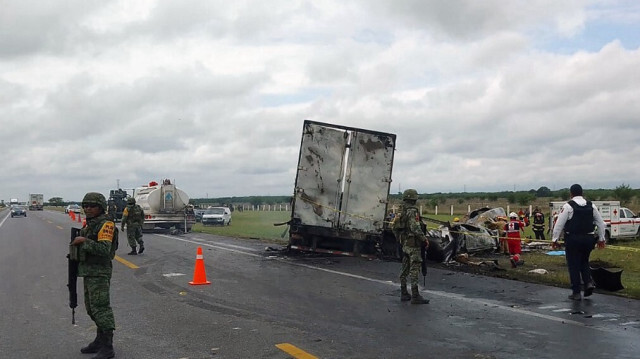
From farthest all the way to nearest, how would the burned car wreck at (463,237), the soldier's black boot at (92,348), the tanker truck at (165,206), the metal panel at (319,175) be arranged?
the tanker truck at (165,206), the metal panel at (319,175), the burned car wreck at (463,237), the soldier's black boot at (92,348)

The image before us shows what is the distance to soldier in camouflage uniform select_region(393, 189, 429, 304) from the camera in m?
8.99

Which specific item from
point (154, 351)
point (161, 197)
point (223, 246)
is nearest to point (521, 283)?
point (154, 351)

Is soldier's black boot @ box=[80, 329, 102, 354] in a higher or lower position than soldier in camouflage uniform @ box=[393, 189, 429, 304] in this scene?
lower

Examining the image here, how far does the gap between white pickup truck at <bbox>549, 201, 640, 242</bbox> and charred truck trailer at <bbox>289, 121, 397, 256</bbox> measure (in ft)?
35.6

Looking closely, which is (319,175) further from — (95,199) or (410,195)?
(95,199)

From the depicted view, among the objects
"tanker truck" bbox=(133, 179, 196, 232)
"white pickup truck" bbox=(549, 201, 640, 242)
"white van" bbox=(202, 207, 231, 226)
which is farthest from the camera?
"white van" bbox=(202, 207, 231, 226)

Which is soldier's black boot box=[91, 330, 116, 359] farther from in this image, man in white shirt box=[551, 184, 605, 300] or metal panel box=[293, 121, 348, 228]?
metal panel box=[293, 121, 348, 228]

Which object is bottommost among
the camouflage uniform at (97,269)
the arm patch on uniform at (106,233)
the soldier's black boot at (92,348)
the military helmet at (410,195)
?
the soldier's black boot at (92,348)

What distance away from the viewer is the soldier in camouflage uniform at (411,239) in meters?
8.99

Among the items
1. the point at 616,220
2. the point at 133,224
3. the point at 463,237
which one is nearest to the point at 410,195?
the point at 463,237

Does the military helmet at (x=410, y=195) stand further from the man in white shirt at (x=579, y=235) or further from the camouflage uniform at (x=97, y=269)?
the camouflage uniform at (x=97, y=269)

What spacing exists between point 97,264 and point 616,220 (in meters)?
22.7

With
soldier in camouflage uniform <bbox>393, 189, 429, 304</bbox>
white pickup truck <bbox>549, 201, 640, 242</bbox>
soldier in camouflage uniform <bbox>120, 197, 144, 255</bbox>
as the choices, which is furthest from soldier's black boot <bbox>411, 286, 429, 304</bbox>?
white pickup truck <bbox>549, 201, 640, 242</bbox>

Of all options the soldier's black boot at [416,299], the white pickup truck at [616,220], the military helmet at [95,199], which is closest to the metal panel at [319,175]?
the soldier's black boot at [416,299]
